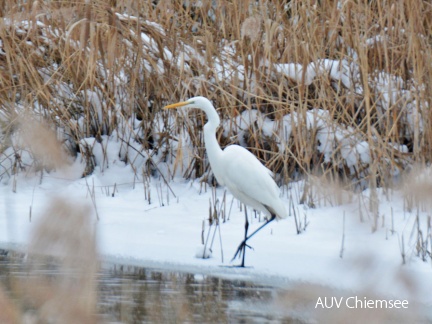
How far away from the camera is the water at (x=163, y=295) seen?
2.87 metres

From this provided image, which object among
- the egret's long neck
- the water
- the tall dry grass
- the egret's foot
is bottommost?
the water

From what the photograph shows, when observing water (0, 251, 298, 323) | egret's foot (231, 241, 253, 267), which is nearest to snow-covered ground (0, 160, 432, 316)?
egret's foot (231, 241, 253, 267)

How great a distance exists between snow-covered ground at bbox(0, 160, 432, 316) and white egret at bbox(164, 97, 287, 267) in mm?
202

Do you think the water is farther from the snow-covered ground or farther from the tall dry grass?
the tall dry grass

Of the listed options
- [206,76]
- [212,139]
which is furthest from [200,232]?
[206,76]

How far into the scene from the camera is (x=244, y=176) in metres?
4.37

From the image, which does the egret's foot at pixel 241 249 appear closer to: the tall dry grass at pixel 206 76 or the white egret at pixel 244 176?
the white egret at pixel 244 176

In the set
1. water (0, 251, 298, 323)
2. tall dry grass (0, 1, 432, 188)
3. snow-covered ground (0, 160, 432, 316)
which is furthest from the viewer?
tall dry grass (0, 1, 432, 188)

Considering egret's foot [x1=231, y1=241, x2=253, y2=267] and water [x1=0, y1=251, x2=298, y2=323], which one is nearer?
water [x1=0, y1=251, x2=298, y2=323]

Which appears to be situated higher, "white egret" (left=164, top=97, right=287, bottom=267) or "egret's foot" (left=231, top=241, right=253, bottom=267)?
"white egret" (left=164, top=97, right=287, bottom=267)

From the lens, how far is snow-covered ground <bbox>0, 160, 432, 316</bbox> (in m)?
3.72

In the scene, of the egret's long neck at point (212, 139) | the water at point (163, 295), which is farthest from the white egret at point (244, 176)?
the water at point (163, 295)

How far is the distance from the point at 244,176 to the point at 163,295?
1.24m

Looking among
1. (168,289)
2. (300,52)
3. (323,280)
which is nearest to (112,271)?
(168,289)
